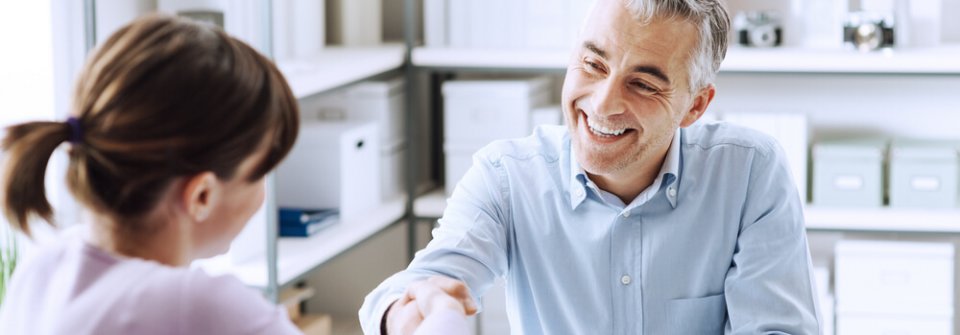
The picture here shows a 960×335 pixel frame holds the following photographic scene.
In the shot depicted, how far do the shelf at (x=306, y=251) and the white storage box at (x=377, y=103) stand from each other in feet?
0.74

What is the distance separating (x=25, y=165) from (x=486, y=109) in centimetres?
245

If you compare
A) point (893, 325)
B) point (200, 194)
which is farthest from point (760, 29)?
point (200, 194)

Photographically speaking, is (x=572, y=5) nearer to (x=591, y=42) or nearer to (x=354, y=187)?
(x=354, y=187)

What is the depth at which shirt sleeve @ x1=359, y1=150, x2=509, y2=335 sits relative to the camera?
160 centimetres

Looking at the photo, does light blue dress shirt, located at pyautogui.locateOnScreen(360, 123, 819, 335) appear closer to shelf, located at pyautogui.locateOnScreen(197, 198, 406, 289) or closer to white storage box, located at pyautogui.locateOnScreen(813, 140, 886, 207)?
shelf, located at pyautogui.locateOnScreen(197, 198, 406, 289)

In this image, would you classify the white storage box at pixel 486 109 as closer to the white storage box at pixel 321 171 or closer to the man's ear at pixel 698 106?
the white storage box at pixel 321 171

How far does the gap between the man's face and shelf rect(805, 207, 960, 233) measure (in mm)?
1630

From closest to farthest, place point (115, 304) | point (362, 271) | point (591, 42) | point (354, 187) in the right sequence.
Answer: point (115, 304), point (591, 42), point (354, 187), point (362, 271)

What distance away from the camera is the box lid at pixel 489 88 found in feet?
11.3

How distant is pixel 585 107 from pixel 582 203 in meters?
0.15

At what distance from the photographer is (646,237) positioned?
180 centimetres

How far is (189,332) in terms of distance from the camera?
1.01m

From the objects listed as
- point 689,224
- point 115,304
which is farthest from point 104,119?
point 689,224

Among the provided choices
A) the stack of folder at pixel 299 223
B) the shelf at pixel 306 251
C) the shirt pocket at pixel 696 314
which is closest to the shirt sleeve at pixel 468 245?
the shirt pocket at pixel 696 314
